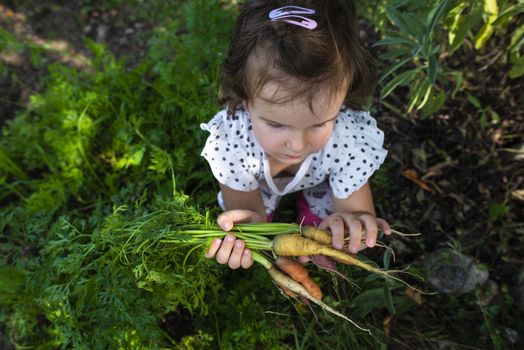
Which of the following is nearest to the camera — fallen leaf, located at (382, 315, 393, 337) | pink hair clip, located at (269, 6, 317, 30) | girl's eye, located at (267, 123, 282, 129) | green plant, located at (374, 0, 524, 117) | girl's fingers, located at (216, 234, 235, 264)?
pink hair clip, located at (269, 6, 317, 30)

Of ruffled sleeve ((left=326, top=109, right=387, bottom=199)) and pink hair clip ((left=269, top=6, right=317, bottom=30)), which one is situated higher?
pink hair clip ((left=269, top=6, right=317, bottom=30))

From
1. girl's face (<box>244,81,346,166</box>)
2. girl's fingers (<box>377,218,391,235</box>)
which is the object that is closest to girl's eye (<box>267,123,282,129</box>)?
girl's face (<box>244,81,346,166</box>)

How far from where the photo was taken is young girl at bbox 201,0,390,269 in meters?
1.48

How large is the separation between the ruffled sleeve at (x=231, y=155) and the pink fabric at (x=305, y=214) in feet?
1.60

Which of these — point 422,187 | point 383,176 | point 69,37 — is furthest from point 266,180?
point 69,37

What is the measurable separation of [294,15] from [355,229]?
0.76 metres

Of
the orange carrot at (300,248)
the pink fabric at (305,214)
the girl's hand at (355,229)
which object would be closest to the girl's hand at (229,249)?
the orange carrot at (300,248)

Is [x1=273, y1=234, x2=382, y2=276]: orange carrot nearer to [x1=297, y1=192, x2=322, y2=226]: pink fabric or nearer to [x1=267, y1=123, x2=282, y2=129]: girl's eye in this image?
[x1=267, y1=123, x2=282, y2=129]: girl's eye

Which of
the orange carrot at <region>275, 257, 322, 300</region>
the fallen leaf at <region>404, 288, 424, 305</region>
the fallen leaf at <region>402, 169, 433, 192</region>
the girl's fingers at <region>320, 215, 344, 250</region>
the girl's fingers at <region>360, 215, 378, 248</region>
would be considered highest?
the girl's fingers at <region>360, 215, 378, 248</region>

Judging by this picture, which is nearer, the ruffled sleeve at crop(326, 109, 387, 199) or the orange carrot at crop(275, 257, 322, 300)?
the orange carrot at crop(275, 257, 322, 300)

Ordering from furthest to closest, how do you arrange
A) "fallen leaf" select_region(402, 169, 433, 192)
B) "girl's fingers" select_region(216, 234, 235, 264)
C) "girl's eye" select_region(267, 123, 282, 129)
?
"fallen leaf" select_region(402, 169, 433, 192) → "girl's fingers" select_region(216, 234, 235, 264) → "girl's eye" select_region(267, 123, 282, 129)

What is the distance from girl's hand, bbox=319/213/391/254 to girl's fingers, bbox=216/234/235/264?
14.5 inches

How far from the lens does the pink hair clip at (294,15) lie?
4.77ft

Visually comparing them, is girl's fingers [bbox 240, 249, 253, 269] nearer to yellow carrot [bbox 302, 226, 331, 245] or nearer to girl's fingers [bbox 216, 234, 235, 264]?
girl's fingers [bbox 216, 234, 235, 264]
